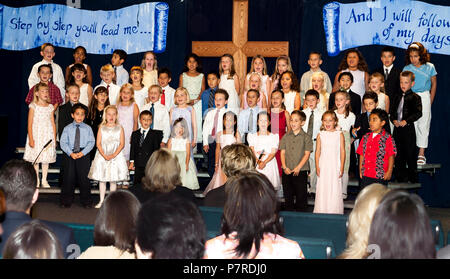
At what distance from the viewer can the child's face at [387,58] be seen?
7.78 meters

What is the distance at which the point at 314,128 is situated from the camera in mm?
7438

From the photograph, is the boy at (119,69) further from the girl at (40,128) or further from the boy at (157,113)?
the girl at (40,128)

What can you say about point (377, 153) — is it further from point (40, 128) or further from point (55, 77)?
point (55, 77)

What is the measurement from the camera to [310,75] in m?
8.08

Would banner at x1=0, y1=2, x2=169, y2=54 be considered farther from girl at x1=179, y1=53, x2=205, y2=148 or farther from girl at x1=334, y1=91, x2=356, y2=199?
girl at x1=334, y1=91, x2=356, y2=199

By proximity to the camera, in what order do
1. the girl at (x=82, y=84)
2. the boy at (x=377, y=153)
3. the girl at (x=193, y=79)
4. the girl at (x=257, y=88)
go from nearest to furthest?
1. the boy at (x=377, y=153)
2. the girl at (x=257, y=88)
3. the girl at (x=82, y=84)
4. the girl at (x=193, y=79)

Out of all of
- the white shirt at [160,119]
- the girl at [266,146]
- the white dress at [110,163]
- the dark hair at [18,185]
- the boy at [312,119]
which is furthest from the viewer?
the white shirt at [160,119]

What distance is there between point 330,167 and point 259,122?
1.03 m

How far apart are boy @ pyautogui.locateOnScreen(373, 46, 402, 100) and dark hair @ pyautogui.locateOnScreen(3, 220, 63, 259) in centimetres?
633

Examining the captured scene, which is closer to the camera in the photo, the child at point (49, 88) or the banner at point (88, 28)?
the child at point (49, 88)

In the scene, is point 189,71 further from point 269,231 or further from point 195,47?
point 269,231

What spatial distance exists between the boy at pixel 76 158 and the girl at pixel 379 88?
3.46 m

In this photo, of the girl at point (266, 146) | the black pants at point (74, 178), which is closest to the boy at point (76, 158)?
the black pants at point (74, 178)

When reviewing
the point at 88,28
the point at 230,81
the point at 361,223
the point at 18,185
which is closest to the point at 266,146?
the point at 230,81
